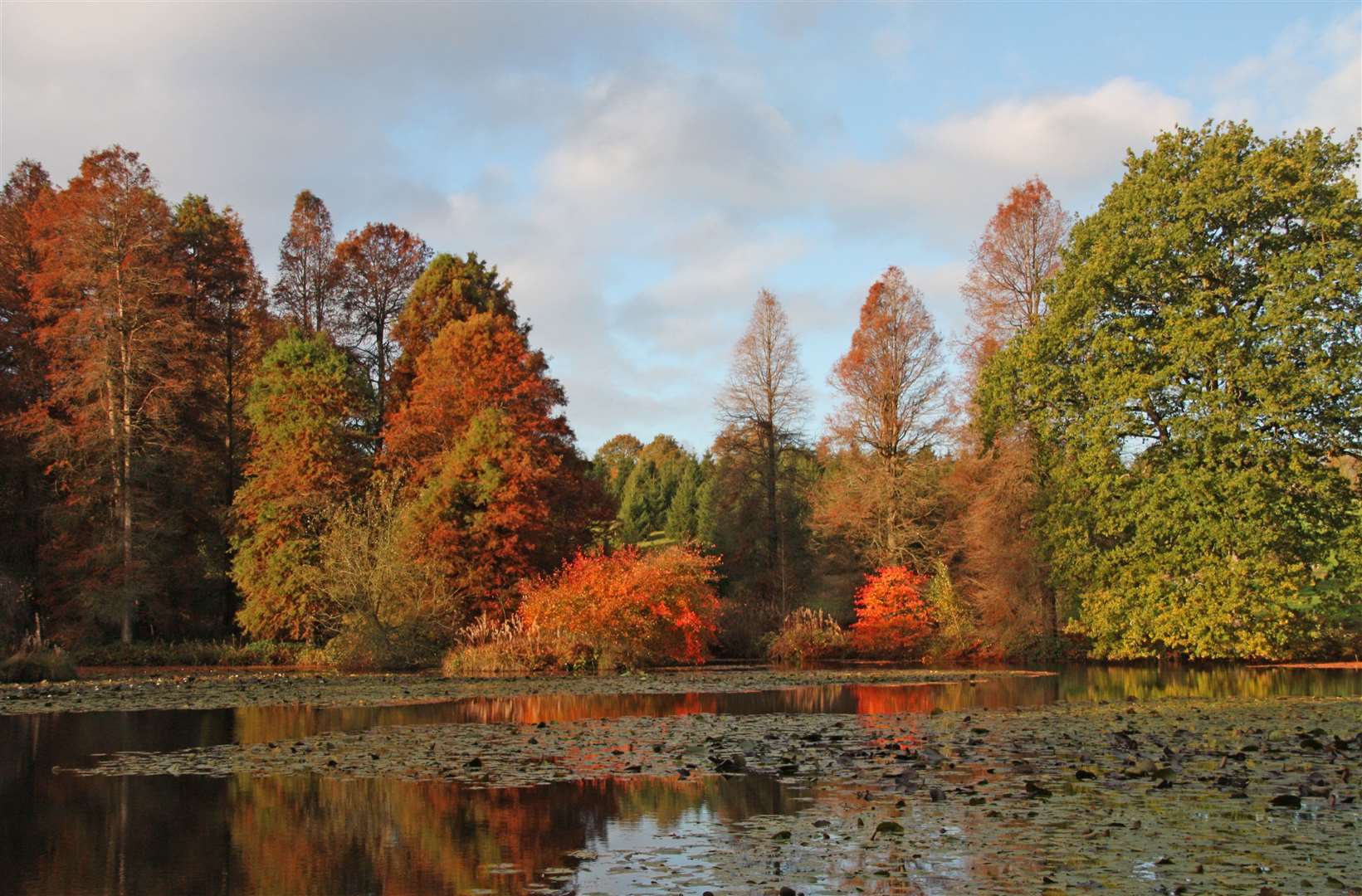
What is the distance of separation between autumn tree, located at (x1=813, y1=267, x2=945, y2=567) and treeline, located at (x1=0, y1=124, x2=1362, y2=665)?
0.43ft

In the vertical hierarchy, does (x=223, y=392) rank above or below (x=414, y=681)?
above

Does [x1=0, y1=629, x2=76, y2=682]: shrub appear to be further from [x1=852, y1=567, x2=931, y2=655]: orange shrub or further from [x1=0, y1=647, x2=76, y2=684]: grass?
[x1=852, y1=567, x2=931, y2=655]: orange shrub

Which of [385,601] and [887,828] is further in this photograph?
[385,601]

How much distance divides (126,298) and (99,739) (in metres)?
25.8

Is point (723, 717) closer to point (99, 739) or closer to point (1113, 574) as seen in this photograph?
point (99, 739)

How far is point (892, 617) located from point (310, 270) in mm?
28528

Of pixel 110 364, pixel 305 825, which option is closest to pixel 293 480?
pixel 110 364

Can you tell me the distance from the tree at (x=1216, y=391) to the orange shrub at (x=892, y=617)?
7823 millimetres

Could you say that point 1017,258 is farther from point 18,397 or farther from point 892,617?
point 18,397

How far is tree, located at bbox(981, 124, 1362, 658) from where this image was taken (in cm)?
2400

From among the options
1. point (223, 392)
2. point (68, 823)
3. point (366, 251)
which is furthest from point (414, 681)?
point (366, 251)

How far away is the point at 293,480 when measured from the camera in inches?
1367

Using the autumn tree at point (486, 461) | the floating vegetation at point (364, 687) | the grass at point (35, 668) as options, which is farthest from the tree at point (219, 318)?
the grass at point (35, 668)

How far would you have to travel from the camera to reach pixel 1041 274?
3547cm
